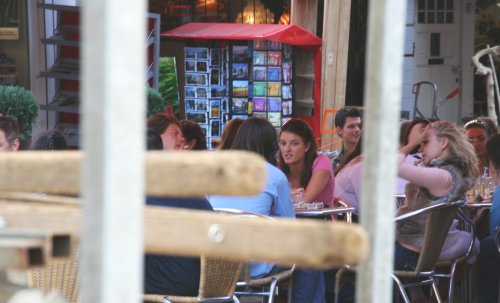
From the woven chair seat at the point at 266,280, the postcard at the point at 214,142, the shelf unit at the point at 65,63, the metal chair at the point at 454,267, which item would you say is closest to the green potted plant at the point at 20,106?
the shelf unit at the point at 65,63

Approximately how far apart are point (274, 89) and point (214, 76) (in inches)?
29.7

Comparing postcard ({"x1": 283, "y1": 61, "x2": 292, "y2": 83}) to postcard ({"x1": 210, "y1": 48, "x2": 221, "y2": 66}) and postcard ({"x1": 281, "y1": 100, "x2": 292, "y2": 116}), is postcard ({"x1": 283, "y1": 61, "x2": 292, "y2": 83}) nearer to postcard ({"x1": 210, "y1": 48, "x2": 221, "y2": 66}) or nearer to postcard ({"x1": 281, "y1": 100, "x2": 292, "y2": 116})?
postcard ({"x1": 281, "y1": 100, "x2": 292, "y2": 116})

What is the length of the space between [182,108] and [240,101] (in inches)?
32.4

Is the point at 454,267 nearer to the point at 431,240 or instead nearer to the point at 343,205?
the point at 431,240

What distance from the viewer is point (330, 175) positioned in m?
6.56

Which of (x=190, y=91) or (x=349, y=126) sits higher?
(x=190, y=91)

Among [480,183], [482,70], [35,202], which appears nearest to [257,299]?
[480,183]

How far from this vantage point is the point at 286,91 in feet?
41.9

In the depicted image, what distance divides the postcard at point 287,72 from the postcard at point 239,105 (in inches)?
22.1

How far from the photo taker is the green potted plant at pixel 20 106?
7.91m

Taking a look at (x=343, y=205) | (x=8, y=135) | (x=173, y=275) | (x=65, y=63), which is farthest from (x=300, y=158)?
(x=65, y=63)

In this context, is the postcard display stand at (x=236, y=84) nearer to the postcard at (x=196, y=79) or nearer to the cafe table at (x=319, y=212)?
the postcard at (x=196, y=79)

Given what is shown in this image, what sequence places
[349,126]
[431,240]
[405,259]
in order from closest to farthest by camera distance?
[431,240]
[405,259]
[349,126]

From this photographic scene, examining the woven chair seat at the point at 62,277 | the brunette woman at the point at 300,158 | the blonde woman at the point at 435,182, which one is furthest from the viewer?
the brunette woman at the point at 300,158
